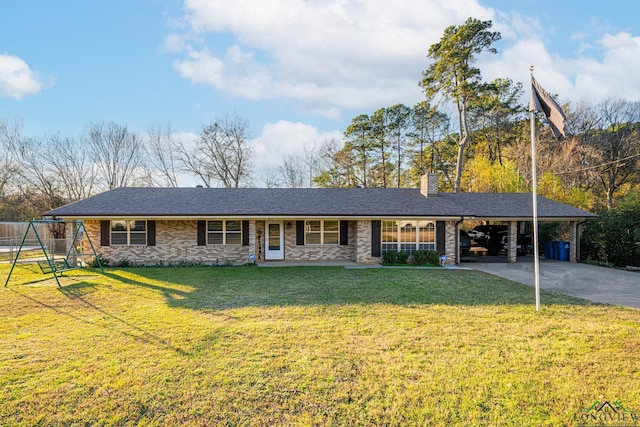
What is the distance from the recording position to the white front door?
15812 mm

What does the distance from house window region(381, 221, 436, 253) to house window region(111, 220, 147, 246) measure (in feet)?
36.3

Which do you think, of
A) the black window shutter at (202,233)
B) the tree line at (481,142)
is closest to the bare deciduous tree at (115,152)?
the tree line at (481,142)

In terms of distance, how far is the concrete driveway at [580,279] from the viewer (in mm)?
8945

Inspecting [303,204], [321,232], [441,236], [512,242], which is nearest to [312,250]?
[321,232]

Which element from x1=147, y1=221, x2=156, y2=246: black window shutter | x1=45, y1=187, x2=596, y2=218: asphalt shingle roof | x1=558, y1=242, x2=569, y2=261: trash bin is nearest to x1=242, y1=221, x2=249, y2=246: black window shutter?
x1=45, y1=187, x2=596, y2=218: asphalt shingle roof

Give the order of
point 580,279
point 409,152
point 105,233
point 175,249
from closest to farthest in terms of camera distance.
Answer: point 580,279 → point 105,233 → point 175,249 → point 409,152

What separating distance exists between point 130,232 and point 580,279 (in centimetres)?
1816

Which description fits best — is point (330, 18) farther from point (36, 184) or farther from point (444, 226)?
point (36, 184)

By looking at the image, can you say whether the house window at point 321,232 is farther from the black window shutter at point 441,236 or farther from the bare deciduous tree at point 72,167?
the bare deciduous tree at point 72,167

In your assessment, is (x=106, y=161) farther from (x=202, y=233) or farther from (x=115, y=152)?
(x=202, y=233)

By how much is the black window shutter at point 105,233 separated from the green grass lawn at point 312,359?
6.12m

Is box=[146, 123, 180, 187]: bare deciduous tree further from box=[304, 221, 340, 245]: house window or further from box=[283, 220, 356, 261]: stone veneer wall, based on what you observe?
box=[304, 221, 340, 245]: house window

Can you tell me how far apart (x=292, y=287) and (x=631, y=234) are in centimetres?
1482

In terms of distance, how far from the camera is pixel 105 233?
14922mm
